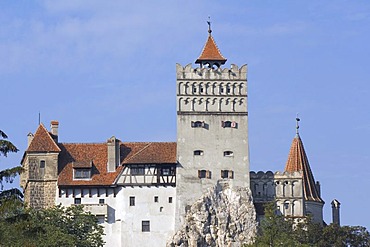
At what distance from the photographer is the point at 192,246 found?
106375mm

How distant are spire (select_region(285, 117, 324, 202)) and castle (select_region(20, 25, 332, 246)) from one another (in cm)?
242

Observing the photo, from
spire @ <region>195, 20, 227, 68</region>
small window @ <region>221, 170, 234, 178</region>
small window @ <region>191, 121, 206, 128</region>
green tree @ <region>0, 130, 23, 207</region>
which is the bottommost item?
green tree @ <region>0, 130, 23, 207</region>

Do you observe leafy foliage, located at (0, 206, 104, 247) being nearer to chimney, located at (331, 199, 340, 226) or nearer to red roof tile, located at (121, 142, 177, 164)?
red roof tile, located at (121, 142, 177, 164)

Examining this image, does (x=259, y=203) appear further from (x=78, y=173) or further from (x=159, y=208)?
(x=78, y=173)

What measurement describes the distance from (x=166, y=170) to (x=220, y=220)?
638cm

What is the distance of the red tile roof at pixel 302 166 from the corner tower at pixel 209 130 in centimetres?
825

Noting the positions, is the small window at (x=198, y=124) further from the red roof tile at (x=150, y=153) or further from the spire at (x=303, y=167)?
the spire at (x=303, y=167)

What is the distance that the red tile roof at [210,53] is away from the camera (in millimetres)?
112625

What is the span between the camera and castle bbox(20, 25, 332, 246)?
353ft

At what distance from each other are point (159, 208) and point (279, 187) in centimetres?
1154

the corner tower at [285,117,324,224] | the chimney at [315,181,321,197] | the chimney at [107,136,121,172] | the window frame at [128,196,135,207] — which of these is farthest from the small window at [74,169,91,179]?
the chimney at [315,181,321,197]

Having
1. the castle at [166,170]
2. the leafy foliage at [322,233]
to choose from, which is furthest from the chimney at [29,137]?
the leafy foliage at [322,233]

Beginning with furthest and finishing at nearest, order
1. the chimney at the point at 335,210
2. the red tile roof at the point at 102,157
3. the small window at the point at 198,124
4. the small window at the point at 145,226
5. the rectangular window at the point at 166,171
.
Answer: the chimney at the point at 335,210 < the small window at the point at 198,124 < the red tile roof at the point at 102,157 < the rectangular window at the point at 166,171 < the small window at the point at 145,226

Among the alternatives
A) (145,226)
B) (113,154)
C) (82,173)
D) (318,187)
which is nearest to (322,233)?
(318,187)
